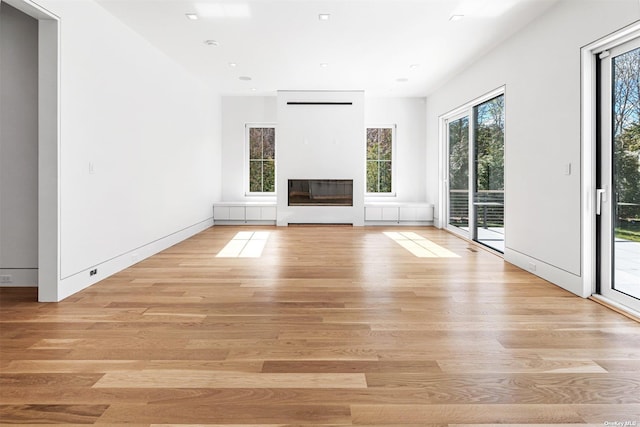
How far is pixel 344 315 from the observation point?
282 cm

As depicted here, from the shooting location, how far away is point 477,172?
6043 millimetres

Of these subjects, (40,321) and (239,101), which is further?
(239,101)

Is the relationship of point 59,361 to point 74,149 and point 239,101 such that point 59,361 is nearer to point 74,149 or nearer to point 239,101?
point 74,149

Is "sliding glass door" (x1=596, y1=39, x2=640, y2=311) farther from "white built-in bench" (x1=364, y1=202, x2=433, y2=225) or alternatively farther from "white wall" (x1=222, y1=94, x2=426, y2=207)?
"white wall" (x1=222, y1=94, x2=426, y2=207)

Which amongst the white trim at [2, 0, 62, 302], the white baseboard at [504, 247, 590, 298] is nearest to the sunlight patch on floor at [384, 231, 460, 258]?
the white baseboard at [504, 247, 590, 298]

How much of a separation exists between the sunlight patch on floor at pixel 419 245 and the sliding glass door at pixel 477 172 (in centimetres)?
73

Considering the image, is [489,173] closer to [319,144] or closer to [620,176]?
[620,176]

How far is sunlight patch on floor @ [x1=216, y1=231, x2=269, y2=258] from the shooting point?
17.1 feet

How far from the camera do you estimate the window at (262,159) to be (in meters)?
8.95

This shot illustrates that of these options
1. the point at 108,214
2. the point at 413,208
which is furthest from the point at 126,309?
the point at 413,208

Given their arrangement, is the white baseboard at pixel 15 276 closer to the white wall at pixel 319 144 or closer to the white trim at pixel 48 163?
the white trim at pixel 48 163

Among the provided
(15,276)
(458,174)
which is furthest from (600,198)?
(15,276)

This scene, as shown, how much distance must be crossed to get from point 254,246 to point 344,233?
2.02m

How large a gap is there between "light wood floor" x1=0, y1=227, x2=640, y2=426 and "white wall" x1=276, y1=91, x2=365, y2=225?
4523 mm
